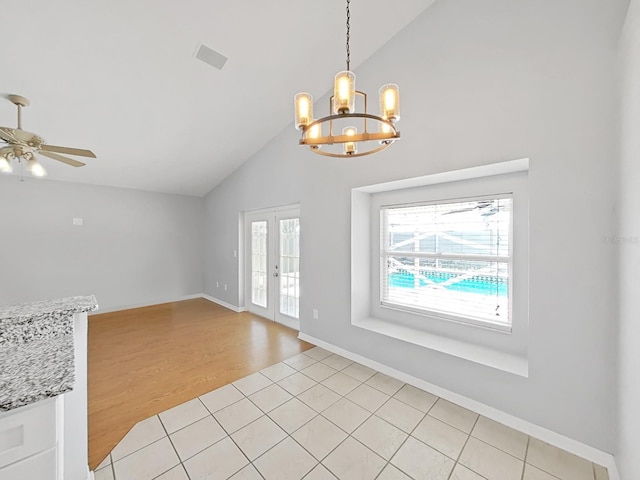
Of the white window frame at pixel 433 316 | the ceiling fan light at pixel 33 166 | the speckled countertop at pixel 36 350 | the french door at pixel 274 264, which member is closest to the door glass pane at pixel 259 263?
the french door at pixel 274 264

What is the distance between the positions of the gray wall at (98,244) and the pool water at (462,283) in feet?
16.3

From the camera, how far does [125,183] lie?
5074 mm

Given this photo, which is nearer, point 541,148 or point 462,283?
point 541,148

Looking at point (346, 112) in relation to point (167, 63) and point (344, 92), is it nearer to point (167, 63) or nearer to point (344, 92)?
point (344, 92)

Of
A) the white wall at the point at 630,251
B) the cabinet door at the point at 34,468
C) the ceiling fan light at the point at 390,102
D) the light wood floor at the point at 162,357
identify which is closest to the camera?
the cabinet door at the point at 34,468

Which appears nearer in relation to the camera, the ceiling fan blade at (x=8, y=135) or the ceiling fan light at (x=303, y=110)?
the ceiling fan light at (x=303, y=110)


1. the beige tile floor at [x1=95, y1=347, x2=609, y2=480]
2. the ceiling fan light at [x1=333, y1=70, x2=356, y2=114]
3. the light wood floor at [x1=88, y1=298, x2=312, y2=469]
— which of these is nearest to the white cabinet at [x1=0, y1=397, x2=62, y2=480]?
the beige tile floor at [x1=95, y1=347, x2=609, y2=480]

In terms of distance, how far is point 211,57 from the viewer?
262 cm

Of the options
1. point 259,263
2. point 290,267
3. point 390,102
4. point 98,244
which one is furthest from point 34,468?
point 98,244

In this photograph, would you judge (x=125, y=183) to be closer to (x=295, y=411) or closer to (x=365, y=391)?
(x=295, y=411)

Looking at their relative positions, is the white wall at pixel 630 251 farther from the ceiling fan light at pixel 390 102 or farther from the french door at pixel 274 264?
the french door at pixel 274 264

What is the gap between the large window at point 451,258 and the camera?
8.08ft

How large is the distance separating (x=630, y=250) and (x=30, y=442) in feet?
9.04

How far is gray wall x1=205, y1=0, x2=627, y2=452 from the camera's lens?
1.72m
